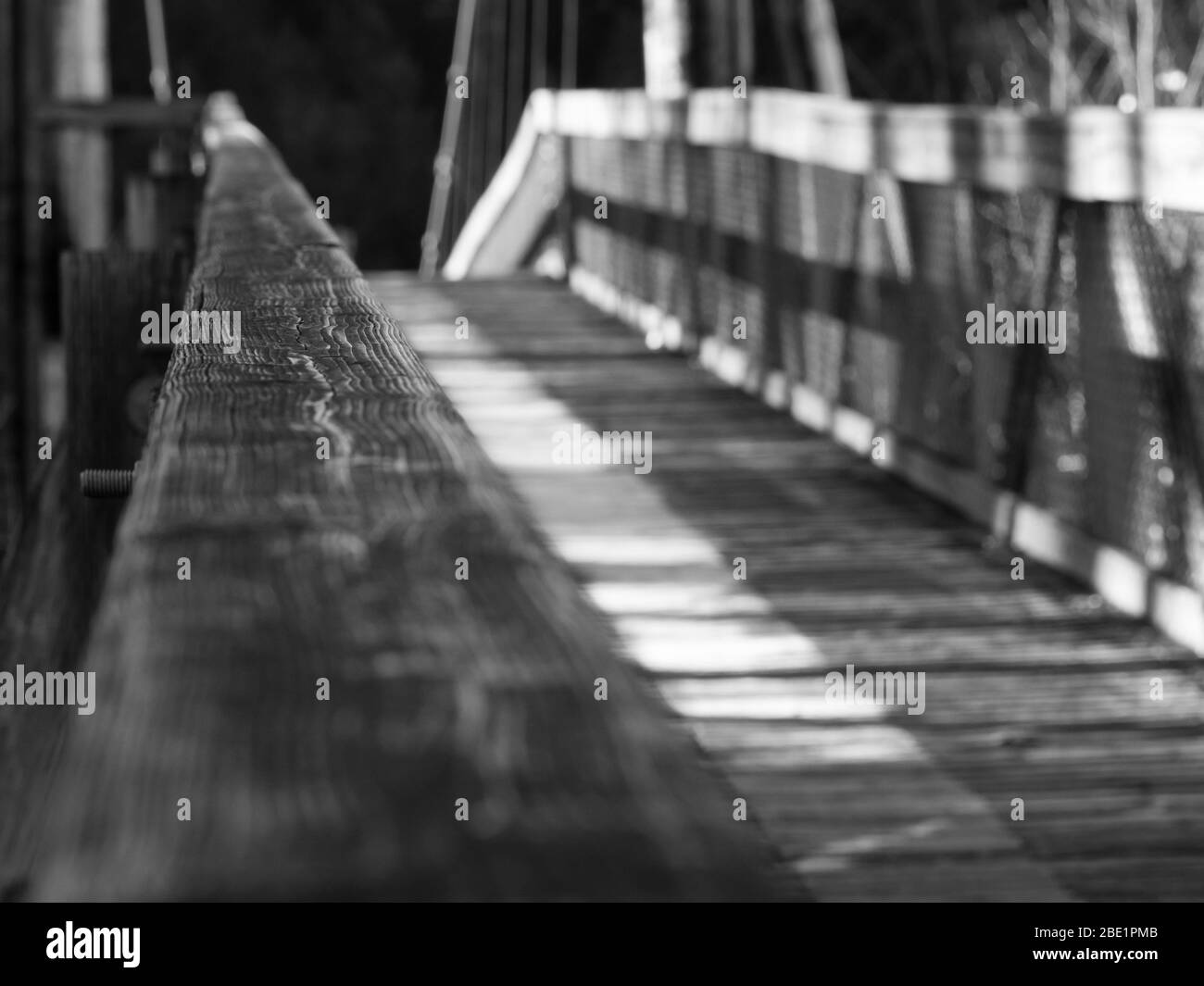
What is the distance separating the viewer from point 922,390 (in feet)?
15.5

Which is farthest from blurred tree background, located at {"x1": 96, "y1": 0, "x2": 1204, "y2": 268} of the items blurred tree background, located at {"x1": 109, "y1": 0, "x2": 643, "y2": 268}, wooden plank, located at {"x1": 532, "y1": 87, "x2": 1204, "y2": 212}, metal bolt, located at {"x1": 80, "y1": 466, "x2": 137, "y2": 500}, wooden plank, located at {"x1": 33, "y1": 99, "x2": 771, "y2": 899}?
wooden plank, located at {"x1": 33, "y1": 99, "x2": 771, "y2": 899}

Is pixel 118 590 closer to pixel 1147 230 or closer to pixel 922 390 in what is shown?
pixel 1147 230

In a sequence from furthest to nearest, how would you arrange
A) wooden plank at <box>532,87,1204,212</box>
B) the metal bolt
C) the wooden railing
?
the wooden railing, wooden plank at <box>532,87,1204,212</box>, the metal bolt

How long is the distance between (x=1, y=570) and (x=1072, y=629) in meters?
1.81

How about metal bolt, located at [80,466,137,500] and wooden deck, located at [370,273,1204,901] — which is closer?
metal bolt, located at [80,466,137,500]

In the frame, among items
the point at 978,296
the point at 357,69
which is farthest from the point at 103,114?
the point at 357,69

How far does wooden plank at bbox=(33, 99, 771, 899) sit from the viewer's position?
0.63 metres

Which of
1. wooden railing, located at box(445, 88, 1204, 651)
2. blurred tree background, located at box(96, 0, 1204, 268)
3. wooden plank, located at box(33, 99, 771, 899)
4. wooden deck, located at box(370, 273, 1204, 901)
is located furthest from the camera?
blurred tree background, located at box(96, 0, 1204, 268)

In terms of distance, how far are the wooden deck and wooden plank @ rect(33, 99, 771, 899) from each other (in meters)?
1.49

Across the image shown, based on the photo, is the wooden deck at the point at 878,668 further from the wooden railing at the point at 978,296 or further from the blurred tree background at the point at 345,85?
the blurred tree background at the point at 345,85

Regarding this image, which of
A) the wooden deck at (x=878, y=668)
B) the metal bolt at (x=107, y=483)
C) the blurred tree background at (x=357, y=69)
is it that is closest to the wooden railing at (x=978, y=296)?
the wooden deck at (x=878, y=668)

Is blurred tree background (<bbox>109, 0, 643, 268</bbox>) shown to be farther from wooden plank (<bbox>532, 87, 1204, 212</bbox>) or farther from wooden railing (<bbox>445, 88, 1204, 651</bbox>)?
wooden plank (<bbox>532, 87, 1204, 212</bbox>)

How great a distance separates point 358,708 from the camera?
29.9 inches
